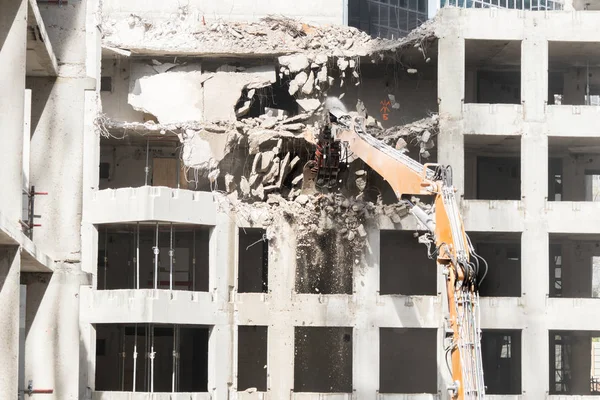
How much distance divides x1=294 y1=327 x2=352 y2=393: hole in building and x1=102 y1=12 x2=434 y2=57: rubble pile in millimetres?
9320

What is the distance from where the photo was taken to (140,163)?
43.2m

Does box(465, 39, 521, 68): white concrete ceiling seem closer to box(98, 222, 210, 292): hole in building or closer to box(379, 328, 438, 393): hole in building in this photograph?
box(379, 328, 438, 393): hole in building

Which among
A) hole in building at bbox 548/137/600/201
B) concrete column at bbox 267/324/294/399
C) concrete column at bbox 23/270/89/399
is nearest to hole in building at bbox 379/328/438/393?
concrete column at bbox 267/324/294/399

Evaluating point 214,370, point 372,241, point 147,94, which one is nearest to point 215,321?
point 214,370

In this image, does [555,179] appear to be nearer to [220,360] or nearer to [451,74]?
[451,74]

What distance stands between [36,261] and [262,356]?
26.6m

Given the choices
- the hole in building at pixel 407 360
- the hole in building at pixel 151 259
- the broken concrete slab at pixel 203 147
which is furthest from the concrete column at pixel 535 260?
the hole in building at pixel 151 259

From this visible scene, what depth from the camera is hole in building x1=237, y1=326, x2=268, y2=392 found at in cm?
4153

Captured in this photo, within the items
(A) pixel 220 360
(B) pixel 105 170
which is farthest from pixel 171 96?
(A) pixel 220 360

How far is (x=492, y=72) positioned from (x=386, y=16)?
56.1 ft

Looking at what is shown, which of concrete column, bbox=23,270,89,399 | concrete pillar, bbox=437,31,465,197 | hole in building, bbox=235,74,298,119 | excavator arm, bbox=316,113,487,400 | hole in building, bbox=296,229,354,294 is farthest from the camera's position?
hole in building, bbox=235,74,298,119

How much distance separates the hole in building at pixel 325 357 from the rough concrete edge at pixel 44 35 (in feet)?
78.1

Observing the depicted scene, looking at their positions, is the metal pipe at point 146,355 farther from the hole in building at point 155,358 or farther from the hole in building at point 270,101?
the hole in building at point 270,101

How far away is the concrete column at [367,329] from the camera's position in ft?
129
